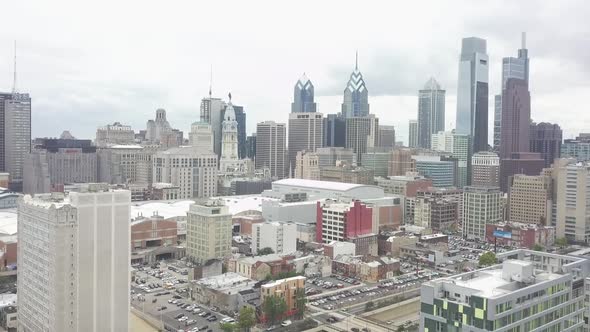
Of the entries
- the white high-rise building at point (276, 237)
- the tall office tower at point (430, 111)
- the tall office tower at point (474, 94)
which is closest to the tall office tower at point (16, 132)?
the white high-rise building at point (276, 237)

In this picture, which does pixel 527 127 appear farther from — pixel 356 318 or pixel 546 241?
pixel 356 318

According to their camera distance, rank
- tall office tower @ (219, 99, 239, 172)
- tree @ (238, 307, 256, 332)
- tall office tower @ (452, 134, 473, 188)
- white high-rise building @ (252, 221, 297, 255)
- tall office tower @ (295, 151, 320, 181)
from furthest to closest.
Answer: tall office tower @ (452, 134, 473, 188)
tall office tower @ (219, 99, 239, 172)
tall office tower @ (295, 151, 320, 181)
white high-rise building @ (252, 221, 297, 255)
tree @ (238, 307, 256, 332)

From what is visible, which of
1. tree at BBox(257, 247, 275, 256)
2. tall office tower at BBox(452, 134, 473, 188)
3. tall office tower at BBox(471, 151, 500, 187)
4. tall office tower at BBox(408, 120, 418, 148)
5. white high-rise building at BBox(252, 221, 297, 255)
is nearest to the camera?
tree at BBox(257, 247, 275, 256)

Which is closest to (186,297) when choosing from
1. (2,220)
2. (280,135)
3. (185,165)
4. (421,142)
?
(2,220)

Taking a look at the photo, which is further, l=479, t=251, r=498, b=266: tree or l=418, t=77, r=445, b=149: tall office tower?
l=418, t=77, r=445, b=149: tall office tower

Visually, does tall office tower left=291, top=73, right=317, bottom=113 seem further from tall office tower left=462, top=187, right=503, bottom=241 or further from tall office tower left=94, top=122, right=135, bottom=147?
tall office tower left=462, top=187, right=503, bottom=241

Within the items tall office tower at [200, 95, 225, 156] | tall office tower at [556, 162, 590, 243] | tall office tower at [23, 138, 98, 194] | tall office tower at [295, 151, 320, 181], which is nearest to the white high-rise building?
tall office tower at [556, 162, 590, 243]

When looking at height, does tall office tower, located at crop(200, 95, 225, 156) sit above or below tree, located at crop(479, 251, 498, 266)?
above
